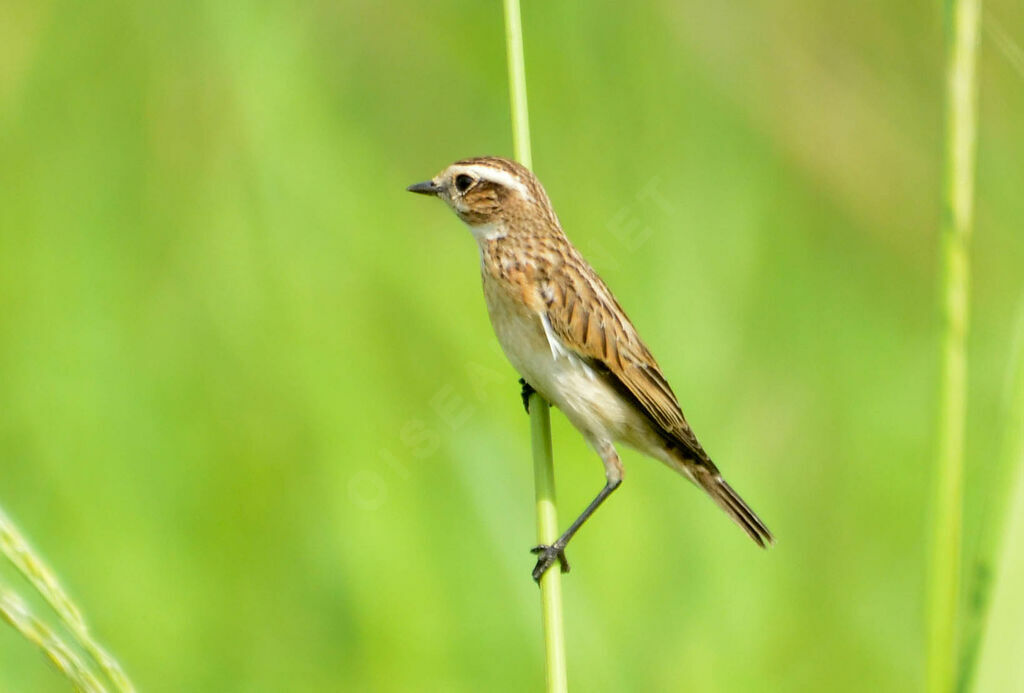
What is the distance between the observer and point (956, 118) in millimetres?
1905

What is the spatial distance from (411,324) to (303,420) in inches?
28.9

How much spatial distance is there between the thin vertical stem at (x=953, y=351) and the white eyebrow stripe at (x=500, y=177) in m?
2.32

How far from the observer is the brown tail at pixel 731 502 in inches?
172

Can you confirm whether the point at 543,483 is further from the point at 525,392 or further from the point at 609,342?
the point at 525,392

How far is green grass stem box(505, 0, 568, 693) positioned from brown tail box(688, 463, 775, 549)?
100 centimetres

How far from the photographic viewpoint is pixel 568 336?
430 centimetres

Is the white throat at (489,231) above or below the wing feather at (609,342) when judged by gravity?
above

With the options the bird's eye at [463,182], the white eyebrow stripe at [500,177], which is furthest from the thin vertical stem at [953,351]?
the bird's eye at [463,182]

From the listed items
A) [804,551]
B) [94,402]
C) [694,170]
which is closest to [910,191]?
[694,170]

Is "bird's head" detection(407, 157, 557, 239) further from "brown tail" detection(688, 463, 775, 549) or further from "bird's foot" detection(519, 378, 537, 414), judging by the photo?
"brown tail" detection(688, 463, 775, 549)

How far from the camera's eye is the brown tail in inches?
172

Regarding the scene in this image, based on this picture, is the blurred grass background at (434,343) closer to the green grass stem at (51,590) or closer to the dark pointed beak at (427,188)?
the dark pointed beak at (427,188)

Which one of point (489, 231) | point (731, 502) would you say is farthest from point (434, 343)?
point (731, 502)

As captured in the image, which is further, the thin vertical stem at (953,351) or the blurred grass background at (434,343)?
the blurred grass background at (434,343)
